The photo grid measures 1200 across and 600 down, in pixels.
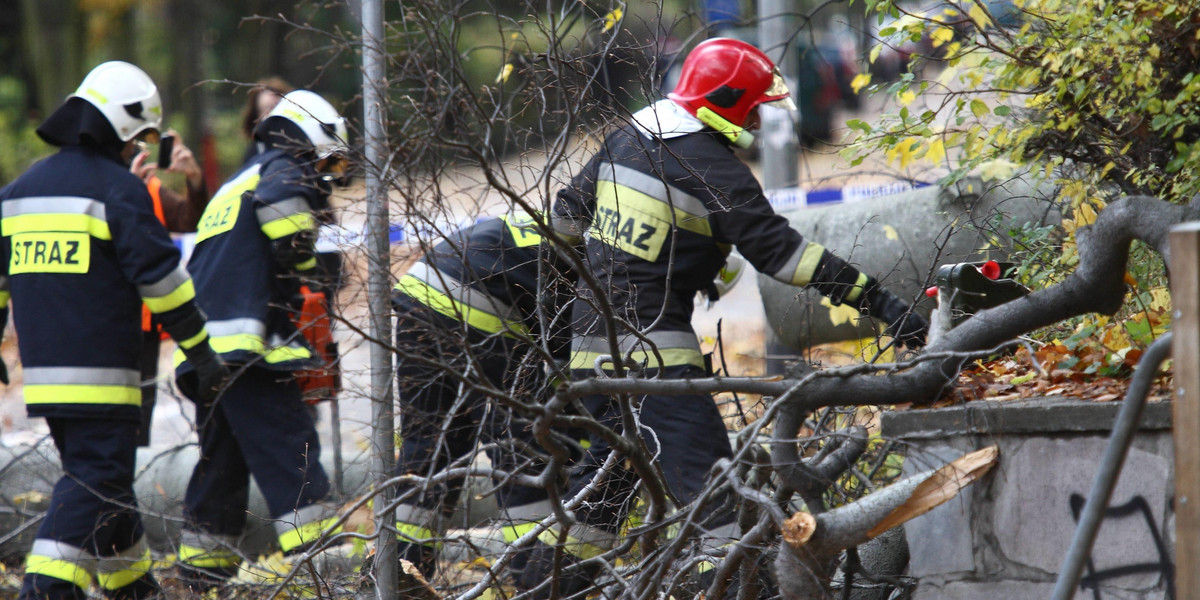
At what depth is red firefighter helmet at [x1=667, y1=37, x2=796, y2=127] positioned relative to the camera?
395 centimetres

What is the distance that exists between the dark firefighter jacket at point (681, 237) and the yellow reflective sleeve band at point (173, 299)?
1541mm

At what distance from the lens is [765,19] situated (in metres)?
5.55

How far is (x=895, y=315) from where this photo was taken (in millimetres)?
3574

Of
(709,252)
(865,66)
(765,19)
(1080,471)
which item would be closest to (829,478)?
(1080,471)

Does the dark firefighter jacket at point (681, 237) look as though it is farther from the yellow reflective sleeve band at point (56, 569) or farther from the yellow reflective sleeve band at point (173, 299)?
the yellow reflective sleeve band at point (56, 569)

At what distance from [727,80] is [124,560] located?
275 centimetres

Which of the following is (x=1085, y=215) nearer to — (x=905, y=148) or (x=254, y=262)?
(x=905, y=148)

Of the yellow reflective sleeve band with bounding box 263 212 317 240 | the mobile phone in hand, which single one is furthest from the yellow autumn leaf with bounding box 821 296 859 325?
the mobile phone in hand

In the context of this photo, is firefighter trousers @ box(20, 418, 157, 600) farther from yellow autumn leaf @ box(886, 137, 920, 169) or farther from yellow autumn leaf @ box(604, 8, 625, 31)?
yellow autumn leaf @ box(886, 137, 920, 169)

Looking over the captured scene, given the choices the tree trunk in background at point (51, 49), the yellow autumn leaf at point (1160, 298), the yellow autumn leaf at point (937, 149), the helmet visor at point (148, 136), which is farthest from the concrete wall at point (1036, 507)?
the tree trunk in background at point (51, 49)

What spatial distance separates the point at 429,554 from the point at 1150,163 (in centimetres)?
273

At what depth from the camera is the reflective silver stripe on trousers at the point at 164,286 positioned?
4.28 meters

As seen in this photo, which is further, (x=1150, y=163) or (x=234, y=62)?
(x=234, y=62)

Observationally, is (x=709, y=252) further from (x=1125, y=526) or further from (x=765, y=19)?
(x=765, y=19)
